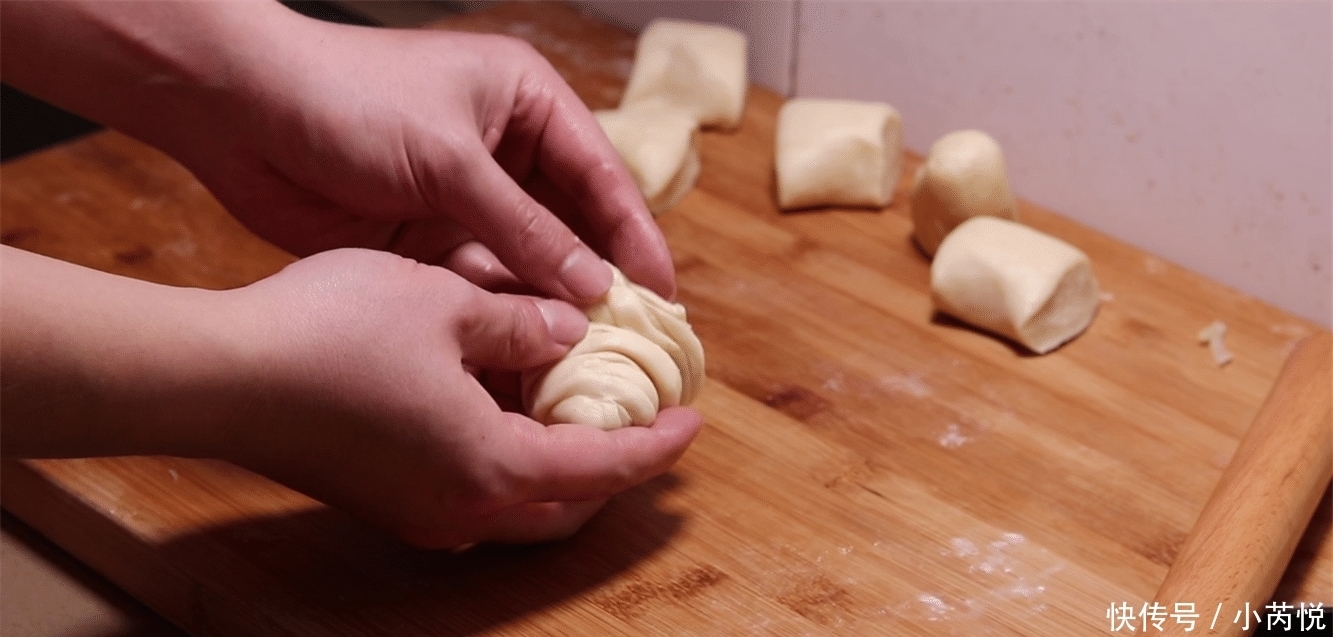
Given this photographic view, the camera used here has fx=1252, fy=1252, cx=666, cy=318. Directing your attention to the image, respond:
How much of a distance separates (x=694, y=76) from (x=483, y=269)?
0.69 metres

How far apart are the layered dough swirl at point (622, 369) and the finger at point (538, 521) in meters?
0.09

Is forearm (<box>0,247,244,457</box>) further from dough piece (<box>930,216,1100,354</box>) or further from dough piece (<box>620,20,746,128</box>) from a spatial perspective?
dough piece (<box>620,20,746,128</box>)

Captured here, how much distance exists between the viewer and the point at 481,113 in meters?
1.38

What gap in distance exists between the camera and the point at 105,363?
3.00 feet

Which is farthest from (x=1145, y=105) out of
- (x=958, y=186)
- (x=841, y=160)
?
(x=841, y=160)

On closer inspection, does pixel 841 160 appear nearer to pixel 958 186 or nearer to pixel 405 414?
pixel 958 186

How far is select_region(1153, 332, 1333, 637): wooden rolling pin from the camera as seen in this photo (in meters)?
1.20

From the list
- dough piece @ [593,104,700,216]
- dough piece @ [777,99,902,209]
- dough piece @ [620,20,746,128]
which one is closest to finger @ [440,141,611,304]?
dough piece @ [593,104,700,216]

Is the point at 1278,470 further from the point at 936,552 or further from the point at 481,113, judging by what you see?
the point at 481,113

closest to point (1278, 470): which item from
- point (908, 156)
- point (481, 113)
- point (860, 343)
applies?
point (860, 343)

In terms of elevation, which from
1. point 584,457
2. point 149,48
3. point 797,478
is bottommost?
point 797,478

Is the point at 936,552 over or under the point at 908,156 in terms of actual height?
under

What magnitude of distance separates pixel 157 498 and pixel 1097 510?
3.28 feet

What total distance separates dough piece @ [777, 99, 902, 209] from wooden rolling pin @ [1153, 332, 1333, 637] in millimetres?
595
